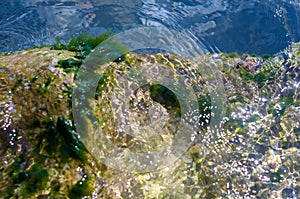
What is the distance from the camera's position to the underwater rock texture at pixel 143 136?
2.36 meters

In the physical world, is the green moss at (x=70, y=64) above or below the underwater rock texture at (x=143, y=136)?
above

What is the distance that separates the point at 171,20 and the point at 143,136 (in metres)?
3.88

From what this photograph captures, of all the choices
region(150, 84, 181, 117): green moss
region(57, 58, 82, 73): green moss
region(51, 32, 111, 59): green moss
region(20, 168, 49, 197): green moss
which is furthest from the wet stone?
region(51, 32, 111, 59): green moss

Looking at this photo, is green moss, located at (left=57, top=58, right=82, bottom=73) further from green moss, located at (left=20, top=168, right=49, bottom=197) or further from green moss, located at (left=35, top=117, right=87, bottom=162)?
green moss, located at (left=20, top=168, right=49, bottom=197)

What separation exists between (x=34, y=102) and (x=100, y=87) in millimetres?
574

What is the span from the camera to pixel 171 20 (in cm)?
623

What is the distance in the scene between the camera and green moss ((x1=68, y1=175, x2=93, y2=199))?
2.35 m

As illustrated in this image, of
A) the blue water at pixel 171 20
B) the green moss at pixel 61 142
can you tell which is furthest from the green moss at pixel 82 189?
the blue water at pixel 171 20

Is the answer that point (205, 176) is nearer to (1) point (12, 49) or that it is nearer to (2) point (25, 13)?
(1) point (12, 49)

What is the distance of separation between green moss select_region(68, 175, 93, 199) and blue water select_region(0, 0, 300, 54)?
383 centimetres

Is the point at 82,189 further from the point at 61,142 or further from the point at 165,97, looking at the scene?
the point at 165,97

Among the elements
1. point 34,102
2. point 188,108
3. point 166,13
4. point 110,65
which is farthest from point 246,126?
point 166,13

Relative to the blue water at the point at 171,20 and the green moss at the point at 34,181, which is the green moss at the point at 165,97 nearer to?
the green moss at the point at 34,181

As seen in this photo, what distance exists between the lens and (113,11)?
20.9ft
